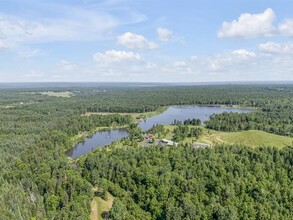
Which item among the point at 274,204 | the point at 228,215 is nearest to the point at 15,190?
the point at 228,215

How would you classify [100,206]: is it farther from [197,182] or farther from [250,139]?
[250,139]

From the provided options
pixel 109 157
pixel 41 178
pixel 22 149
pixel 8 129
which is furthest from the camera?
pixel 8 129

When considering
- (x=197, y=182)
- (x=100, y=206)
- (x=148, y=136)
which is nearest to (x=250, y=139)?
(x=148, y=136)

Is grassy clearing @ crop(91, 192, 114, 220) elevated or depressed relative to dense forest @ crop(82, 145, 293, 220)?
depressed

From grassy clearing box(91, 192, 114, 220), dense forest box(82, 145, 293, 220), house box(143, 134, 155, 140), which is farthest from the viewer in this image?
house box(143, 134, 155, 140)

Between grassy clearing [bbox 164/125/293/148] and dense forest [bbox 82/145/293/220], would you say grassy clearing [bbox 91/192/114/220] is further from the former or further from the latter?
grassy clearing [bbox 164/125/293/148]

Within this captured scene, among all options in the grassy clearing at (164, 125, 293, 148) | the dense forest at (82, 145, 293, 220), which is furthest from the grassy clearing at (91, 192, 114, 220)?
the grassy clearing at (164, 125, 293, 148)

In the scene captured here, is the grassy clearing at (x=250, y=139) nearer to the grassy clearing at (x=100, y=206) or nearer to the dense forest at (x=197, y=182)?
the dense forest at (x=197, y=182)

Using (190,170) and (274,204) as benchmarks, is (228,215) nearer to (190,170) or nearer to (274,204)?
(274,204)
